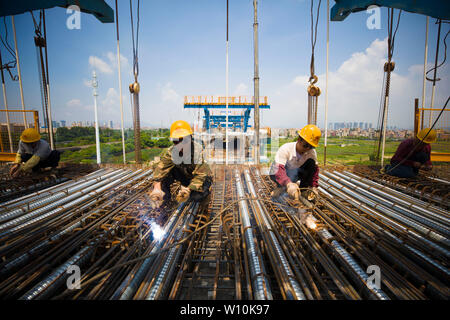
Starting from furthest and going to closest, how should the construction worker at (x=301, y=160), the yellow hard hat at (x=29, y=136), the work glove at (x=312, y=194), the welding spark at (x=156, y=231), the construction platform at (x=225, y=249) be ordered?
the yellow hard hat at (x=29, y=136)
the work glove at (x=312, y=194)
the construction worker at (x=301, y=160)
the welding spark at (x=156, y=231)
the construction platform at (x=225, y=249)

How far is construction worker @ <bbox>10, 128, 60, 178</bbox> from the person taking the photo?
14.5 ft

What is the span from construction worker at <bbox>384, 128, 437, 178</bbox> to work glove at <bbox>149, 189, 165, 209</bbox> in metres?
Answer: 5.50

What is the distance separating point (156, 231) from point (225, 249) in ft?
3.42

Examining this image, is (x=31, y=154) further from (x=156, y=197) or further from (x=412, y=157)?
(x=412, y=157)

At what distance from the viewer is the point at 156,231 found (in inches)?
102

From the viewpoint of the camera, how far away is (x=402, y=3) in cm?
222

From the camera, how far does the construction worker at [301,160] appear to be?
3.15 metres

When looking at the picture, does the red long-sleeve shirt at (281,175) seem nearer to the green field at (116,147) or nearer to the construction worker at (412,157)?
the construction worker at (412,157)

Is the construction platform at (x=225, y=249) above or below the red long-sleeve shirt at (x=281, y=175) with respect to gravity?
below

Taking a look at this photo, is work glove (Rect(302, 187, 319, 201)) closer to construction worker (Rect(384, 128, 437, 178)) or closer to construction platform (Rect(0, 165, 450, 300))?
construction platform (Rect(0, 165, 450, 300))

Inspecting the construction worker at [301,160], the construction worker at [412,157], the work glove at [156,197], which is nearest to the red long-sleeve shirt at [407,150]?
the construction worker at [412,157]

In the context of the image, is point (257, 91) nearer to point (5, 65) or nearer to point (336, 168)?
point (336, 168)

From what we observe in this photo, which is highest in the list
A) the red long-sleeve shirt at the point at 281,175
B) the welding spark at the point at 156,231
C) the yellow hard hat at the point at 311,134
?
the yellow hard hat at the point at 311,134

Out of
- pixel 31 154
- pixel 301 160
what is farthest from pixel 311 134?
pixel 31 154
